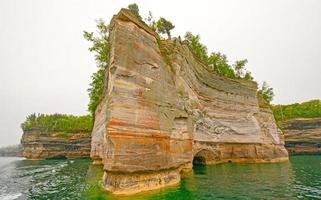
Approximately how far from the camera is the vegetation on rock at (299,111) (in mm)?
58438

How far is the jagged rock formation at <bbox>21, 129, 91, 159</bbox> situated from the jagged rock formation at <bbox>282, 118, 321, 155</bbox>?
49368 mm

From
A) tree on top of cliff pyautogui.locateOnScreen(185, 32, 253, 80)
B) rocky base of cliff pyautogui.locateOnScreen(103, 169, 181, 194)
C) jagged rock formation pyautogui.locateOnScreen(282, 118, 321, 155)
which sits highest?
tree on top of cliff pyautogui.locateOnScreen(185, 32, 253, 80)

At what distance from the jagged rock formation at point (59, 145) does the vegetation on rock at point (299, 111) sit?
50.3 metres

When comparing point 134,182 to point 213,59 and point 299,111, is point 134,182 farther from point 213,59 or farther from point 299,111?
point 299,111

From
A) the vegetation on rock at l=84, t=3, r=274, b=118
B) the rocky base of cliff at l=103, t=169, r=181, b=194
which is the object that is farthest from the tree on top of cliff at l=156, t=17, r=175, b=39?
the rocky base of cliff at l=103, t=169, r=181, b=194

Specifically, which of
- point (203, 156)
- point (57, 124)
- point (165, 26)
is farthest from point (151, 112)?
point (57, 124)

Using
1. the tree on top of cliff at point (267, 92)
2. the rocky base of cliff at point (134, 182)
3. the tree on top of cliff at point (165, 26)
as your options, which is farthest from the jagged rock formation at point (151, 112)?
the tree on top of cliff at point (267, 92)

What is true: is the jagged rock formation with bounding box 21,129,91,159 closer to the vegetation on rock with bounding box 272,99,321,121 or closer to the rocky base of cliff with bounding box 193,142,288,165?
the rocky base of cliff with bounding box 193,142,288,165

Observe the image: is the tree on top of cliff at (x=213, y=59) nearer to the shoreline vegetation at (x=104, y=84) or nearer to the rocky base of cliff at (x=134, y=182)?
the shoreline vegetation at (x=104, y=84)

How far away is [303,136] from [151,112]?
49.5 metres

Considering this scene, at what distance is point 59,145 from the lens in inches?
2628

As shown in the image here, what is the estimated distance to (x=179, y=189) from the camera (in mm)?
15633

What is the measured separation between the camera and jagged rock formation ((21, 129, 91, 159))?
65750 millimetres

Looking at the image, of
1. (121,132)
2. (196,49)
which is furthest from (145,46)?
(196,49)
